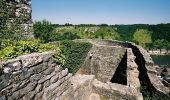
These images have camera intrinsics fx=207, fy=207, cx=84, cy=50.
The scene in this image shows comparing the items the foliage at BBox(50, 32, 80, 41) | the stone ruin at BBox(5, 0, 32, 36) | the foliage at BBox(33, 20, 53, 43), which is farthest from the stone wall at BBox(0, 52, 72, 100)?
the foliage at BBox(50, 32, 80, 41)

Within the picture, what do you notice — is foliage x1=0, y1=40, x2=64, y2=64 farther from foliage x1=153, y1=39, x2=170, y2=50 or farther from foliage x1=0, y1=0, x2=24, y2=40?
foliage x1=153, y1=39, x2=170, y2=50

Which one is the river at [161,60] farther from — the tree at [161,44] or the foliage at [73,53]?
the foliage at [73,53]

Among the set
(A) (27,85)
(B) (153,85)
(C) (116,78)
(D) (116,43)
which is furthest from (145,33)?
(A) (27,85)

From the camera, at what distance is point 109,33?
6581cm

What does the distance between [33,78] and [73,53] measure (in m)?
10.8

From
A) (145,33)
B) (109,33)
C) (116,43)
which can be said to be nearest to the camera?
(116,43)

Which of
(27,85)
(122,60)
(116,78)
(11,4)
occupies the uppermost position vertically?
(11,4)

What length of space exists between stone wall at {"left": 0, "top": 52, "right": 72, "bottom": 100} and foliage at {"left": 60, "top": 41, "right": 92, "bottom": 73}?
28.5 feet

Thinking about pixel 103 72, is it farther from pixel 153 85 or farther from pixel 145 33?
pixel 145 33

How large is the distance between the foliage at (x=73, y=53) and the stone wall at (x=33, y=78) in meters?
8.69

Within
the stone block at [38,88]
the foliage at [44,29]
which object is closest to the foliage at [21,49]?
the stone block at [38,88]

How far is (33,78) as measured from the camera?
3.98 meters

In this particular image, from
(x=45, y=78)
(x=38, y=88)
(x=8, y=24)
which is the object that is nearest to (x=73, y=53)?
(x=8, y=24)

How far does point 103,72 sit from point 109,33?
50.7 m
